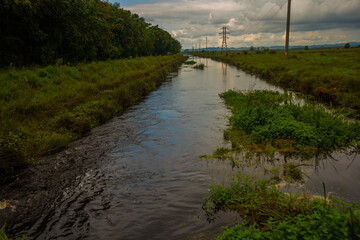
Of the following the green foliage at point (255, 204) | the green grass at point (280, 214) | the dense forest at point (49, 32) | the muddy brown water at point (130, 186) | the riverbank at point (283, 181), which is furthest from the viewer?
the dense forest at point (49, 32)

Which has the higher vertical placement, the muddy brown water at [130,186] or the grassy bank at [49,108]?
the grassy bank at [49,108]

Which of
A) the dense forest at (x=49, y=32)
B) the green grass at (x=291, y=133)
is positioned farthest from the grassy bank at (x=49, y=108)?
the green grass at (x=291, y=133)

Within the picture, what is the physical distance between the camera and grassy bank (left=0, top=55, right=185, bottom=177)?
7.52 m

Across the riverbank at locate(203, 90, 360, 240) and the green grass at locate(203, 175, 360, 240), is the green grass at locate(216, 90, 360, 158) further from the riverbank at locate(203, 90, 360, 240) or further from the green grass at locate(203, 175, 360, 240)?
the green grass at locate(203, 175, 360, 240)

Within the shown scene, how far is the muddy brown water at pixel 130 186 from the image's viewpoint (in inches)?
196

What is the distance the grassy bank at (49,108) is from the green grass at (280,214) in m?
5.57

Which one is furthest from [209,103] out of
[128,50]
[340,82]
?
[128,50]

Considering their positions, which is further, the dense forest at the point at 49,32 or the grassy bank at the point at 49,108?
the dense forest at the point at 49,32

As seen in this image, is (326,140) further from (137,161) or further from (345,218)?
(137,161)

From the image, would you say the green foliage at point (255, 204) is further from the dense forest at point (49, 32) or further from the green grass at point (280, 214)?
the dense forest at point (49, 32)

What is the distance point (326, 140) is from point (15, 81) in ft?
48.4

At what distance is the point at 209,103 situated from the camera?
17.4 meters

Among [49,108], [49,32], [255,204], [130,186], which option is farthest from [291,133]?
[49,32]

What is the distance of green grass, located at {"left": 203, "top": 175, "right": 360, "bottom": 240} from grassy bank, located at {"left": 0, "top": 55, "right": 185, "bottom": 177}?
18.3 ft
